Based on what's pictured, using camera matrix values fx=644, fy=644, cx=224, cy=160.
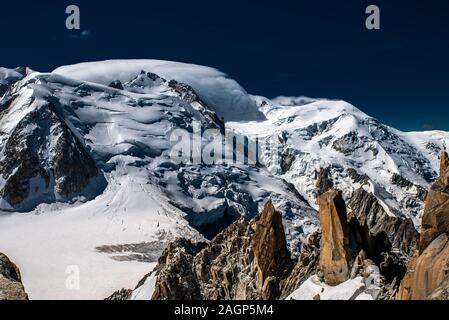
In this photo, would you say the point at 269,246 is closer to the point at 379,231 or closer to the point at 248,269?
the point at 248,269

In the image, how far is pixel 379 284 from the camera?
5319 centimetres

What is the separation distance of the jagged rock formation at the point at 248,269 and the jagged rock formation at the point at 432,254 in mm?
24782

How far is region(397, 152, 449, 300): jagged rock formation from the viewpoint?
39.3m

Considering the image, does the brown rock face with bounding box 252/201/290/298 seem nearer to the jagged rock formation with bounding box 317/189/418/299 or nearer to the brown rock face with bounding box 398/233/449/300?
the jagged rock formation with bounding box 317/189/418/299

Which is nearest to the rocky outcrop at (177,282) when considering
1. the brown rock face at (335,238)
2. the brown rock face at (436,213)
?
the brown rock face at (335,238)

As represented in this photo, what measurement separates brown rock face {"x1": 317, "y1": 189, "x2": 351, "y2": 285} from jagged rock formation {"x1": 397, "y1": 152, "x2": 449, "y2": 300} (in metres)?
15.1

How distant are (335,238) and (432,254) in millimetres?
19714

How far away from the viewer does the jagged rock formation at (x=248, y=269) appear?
73938 mm

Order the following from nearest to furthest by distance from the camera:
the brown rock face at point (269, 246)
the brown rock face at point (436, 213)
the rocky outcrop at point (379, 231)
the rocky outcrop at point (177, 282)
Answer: the brown rock face at point (436, 213) < the rocky outcrop at point (379, 231) < the brown rock face at point (269, 246) < the rocky outcrop at point (177, 282)

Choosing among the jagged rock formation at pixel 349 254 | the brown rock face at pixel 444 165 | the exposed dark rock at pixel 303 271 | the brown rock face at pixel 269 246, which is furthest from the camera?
the brown rock face at pixel 269 246

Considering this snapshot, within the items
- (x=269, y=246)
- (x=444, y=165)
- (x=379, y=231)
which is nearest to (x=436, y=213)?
(x=444, y=165)

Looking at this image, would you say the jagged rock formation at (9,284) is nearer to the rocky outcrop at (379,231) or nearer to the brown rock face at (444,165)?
the brown rock face at (444,165)
